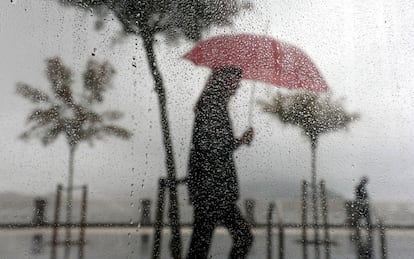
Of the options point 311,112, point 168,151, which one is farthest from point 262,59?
point 168,151

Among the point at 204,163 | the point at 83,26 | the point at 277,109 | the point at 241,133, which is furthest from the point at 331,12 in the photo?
the point at 83,26

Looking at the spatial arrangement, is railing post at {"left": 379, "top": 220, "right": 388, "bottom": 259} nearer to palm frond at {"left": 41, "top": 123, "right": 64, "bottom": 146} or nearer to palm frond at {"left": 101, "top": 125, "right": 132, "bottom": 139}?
palm frond at {"left": 101, "top": 125, "right": 132, "bottom": 139}

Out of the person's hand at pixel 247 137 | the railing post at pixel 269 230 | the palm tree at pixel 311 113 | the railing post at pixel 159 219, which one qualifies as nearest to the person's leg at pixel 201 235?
the railing post at pixel 159 219

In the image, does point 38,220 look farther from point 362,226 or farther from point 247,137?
point 362,226

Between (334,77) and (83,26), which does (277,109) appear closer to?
(334,77)

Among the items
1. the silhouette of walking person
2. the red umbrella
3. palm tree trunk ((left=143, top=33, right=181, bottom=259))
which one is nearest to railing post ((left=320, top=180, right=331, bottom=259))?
the silhouette of walking person

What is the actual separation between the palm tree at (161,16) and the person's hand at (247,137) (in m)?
0.40

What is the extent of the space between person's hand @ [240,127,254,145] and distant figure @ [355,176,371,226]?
1.78 ft

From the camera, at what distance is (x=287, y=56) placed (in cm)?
311

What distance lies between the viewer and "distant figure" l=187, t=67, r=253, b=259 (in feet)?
9.62

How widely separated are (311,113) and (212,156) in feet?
1.71

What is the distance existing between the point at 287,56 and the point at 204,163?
0.66m

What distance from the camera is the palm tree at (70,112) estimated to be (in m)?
3.00

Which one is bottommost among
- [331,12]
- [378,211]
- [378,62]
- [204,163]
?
[378,211]
